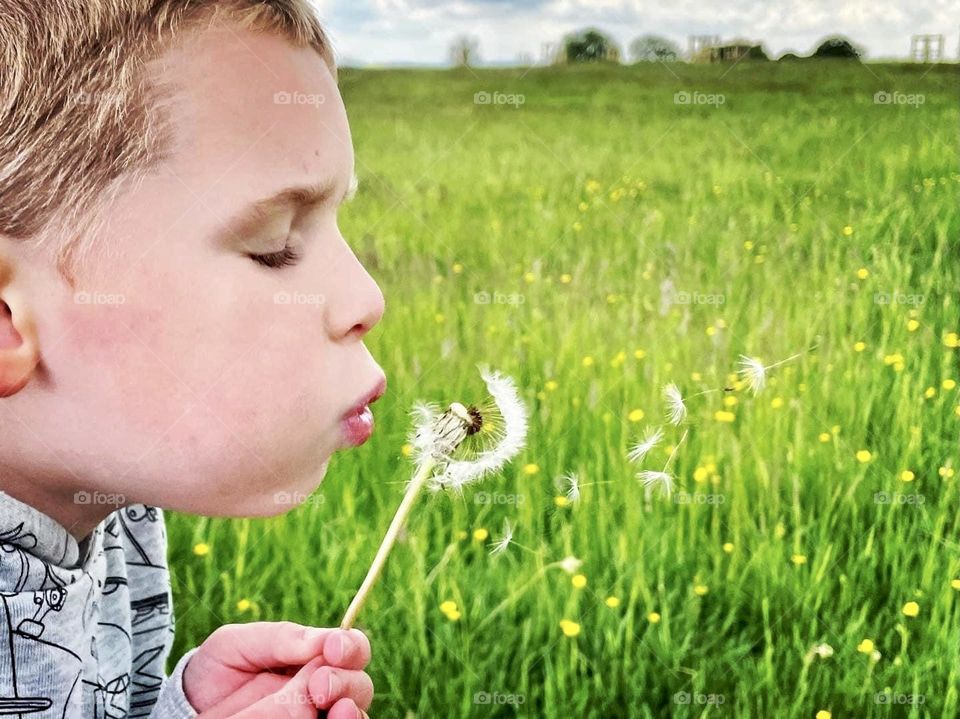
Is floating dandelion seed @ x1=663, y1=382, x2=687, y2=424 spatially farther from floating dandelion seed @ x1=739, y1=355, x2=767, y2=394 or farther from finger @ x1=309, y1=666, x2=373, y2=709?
finger @ x1=309, y1=666, x2=373, y2=709

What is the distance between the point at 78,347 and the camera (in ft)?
2.53

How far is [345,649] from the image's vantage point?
2.95 ft

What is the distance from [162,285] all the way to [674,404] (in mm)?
895

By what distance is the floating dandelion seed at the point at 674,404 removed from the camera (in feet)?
4.99

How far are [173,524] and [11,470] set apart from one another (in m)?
0.69

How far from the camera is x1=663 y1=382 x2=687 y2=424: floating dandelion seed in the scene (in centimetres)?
152

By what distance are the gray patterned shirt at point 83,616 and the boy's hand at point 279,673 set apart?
0.08ft

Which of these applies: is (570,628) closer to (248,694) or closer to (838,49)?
(248,694)

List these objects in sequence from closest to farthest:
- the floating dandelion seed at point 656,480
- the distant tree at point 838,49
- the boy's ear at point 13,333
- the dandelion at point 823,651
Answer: the boy's ear at point 13,333
the dandelion at point 823,651
the floating dandelion seed at point 656,480
the distant tree at point 838,49

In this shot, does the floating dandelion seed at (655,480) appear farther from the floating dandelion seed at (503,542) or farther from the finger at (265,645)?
the finger at (265,645)

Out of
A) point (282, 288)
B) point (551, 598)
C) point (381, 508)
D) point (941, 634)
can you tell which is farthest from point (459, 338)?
point (282, 288)

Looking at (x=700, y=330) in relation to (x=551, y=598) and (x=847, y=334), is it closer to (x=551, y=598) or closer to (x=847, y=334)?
(x=847, y=334)

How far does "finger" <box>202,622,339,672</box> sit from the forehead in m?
0.36

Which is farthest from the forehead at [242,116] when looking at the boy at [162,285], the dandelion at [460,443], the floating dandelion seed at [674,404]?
the floating dandelion seed at [674,404]
